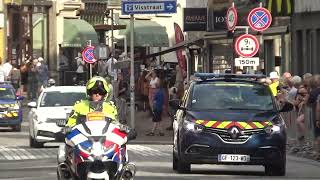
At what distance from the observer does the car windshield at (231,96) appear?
20.4m

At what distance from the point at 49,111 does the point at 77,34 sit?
109 feet

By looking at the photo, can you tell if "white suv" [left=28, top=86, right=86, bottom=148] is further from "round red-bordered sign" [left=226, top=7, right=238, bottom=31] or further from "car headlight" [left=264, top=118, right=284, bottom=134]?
"car headlight" [left=264, top=118, right=284, bottom=134]

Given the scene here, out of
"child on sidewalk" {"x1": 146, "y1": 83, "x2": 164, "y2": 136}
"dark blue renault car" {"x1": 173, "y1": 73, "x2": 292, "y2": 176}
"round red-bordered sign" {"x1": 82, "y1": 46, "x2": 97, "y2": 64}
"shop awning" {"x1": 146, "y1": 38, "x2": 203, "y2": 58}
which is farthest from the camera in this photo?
"round red-bordered sign" {"x1": 82, "y1": 46, "x2": 97, "y2": 64}

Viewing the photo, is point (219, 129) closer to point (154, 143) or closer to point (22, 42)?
point (154, 143)

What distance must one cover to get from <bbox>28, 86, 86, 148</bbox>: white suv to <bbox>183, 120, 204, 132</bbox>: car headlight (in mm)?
8817

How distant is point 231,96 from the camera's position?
20.6 metres

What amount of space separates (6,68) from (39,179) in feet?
A: 110

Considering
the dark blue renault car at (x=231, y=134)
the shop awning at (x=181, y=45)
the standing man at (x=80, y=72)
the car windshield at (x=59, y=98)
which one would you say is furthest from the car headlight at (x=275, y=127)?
the standing man at (x=80, y=72)

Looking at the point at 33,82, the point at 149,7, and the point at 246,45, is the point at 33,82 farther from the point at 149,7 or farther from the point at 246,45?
the point at 246,45

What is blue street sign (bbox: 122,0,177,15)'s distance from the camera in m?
34.3

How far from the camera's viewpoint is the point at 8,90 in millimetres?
40062

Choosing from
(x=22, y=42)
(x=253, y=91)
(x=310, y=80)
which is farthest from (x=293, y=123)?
(x=22, y=42)

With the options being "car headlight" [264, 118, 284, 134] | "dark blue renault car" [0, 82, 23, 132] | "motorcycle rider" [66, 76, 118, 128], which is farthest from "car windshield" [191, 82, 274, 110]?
"dark blue renault car" [0, 82, 23, 132]

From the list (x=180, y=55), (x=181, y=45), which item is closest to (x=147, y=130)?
(x=180, y=55)
